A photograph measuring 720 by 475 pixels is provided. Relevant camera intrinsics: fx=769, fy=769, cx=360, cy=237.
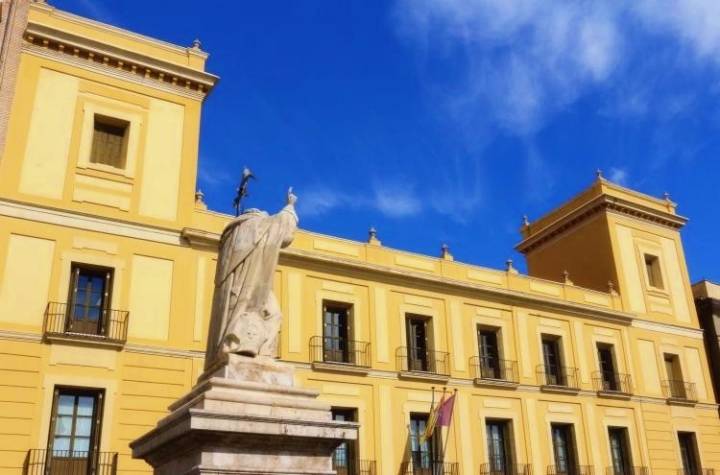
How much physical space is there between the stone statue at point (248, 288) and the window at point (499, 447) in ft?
57.3

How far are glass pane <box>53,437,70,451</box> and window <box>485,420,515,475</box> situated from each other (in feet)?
39.6

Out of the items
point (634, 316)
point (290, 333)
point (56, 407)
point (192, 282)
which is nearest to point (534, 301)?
point (634, 316)

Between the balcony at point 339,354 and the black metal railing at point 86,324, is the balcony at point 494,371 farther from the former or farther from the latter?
the black metal railing at point 86,324

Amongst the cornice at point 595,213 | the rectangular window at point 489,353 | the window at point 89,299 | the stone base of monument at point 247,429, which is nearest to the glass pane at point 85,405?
the window at point 89,299

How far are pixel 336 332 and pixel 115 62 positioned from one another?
9.63 m

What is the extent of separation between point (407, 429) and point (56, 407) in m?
9.57

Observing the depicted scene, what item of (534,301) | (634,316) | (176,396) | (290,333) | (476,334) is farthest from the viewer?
(634,316)

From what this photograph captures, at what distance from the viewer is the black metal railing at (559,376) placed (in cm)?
2506

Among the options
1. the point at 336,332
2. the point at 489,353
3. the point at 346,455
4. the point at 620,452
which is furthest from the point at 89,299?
the point at 620,452

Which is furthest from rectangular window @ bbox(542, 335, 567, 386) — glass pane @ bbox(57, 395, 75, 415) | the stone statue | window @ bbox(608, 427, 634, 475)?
the stone statue

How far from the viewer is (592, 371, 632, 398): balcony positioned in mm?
26094

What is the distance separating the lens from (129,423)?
17.5 metres

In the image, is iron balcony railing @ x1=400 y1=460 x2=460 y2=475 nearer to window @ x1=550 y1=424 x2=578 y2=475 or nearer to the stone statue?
window @ x1=550 y1=424 x2=578 y2=475

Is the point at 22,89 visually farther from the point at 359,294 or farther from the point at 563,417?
the point at 563,417
